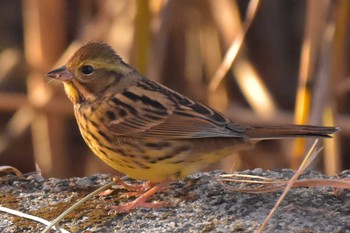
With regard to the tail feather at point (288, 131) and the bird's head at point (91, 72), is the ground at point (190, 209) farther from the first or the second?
the bird's head at point (91, 72)

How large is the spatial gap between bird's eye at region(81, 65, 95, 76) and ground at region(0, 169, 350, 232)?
0.50 meters

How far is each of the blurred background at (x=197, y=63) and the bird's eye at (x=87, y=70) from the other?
1221 mm

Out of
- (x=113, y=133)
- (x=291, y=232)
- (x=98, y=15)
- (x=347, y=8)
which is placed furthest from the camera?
(x=98, y=15)

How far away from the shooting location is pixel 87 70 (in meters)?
4.02

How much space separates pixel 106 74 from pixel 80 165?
10.1 ft

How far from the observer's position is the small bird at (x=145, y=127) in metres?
3.68

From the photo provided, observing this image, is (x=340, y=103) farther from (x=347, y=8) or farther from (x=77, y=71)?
(x=77, y=71)

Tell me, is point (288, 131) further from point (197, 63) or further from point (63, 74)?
point (197, 63)

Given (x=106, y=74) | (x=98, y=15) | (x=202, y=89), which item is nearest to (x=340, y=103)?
(x=202, y=89)

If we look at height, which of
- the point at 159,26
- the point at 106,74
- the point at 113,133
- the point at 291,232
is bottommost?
the point at 291,232

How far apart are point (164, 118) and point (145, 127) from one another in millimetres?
96

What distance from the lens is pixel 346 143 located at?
6.48 m

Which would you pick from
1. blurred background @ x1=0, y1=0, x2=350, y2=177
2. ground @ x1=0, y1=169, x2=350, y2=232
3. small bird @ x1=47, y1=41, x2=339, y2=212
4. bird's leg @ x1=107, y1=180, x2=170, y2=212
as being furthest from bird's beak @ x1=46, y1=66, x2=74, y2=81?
blurred background @ x1=0, y1=0, x2=350, y2=177

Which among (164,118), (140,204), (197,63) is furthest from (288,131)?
(197,63)
